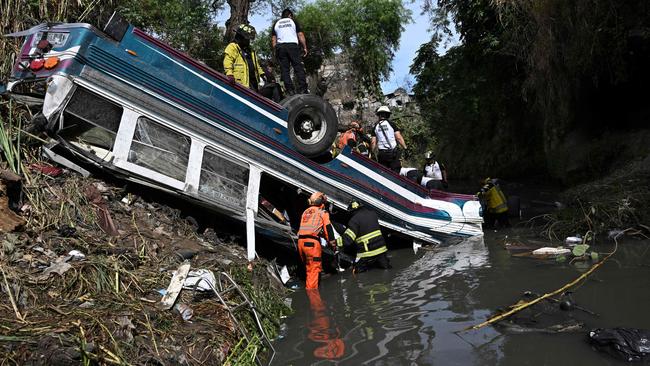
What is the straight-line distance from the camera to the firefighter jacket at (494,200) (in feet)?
32.1

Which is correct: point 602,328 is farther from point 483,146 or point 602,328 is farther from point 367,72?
point 367,72

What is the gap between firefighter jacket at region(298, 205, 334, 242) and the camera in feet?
21.6

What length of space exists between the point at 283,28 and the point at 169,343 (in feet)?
17.3

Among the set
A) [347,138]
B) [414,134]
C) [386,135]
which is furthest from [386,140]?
[414,134]

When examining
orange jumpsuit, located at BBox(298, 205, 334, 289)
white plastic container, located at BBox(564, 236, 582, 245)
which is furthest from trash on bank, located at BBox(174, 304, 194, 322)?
white plastic container, located at BBox(564, 236, 582, 245)

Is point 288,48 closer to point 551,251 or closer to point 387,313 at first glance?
point 387,313

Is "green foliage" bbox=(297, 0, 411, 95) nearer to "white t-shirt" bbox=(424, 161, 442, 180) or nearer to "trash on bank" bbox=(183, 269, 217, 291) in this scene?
"white t-shirt" bbox=(424, 161, 442, 180)

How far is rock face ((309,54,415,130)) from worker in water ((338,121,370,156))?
15.1 meters

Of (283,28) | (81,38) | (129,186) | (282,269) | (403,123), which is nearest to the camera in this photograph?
(81,38)

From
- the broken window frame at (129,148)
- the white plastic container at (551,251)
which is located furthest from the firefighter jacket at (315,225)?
the white plastic container at (551,251)

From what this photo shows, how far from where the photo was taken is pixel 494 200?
9.84m

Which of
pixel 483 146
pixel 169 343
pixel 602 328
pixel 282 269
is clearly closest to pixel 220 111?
pixel 282 269

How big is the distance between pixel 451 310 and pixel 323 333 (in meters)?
1.21

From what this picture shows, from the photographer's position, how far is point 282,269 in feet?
22.2
